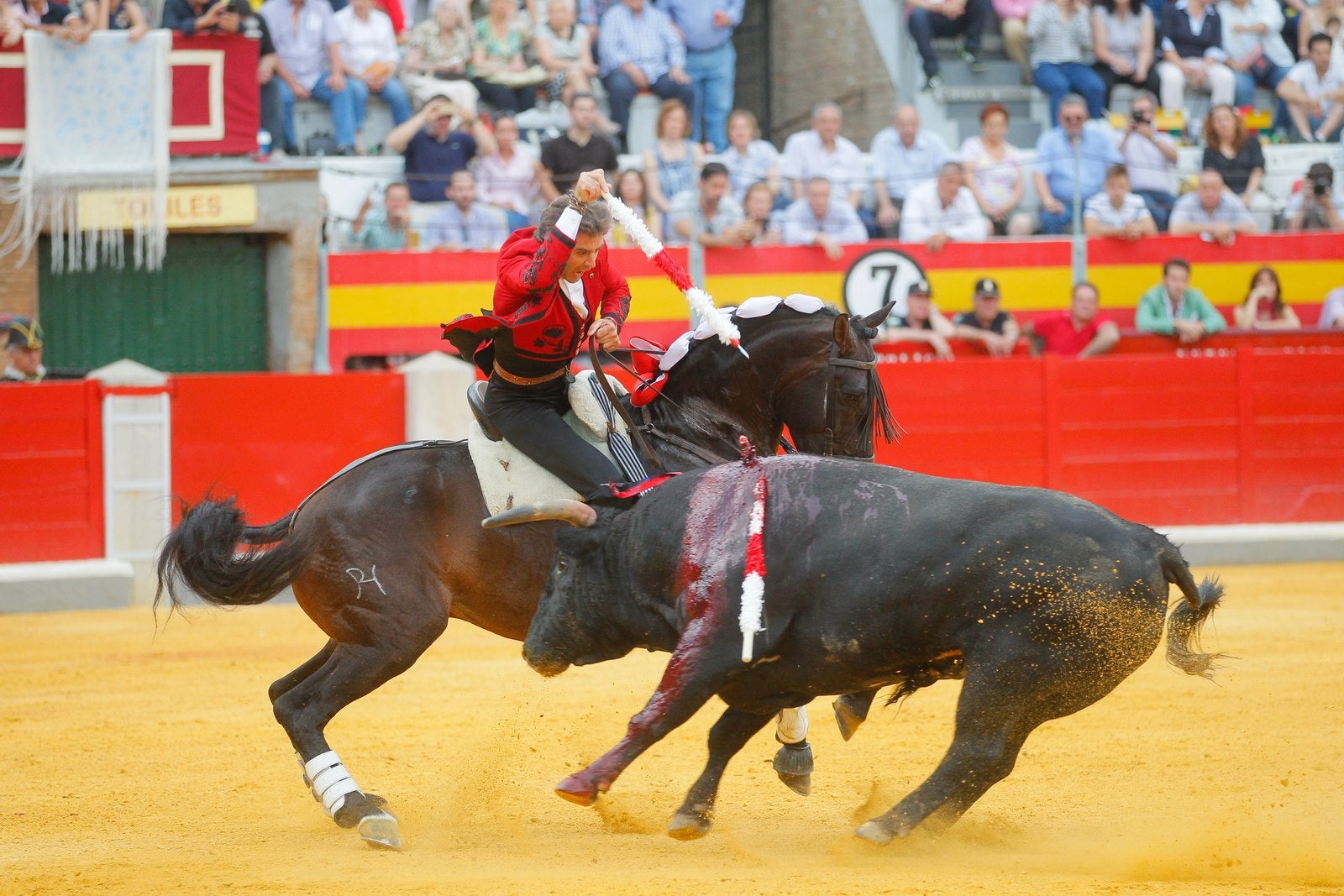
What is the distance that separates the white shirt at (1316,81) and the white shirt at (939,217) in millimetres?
4062

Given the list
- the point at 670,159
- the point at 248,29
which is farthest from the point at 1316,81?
the point at 248,29

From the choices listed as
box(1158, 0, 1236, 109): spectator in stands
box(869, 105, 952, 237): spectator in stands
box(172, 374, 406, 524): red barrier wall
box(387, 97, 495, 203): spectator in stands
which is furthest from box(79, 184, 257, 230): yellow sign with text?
box(1158, 0, 1236, 109): spectator in stands

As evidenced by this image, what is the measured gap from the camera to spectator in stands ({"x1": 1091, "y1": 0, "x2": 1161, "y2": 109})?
14.1 m

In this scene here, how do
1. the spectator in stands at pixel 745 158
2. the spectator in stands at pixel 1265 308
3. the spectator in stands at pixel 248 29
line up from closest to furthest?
the spectator in stands at pixel 248 29 → the spectator in stands at pixel 745 158 → the spectator in stands at pixel 1265 308

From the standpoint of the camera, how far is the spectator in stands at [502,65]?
12.6 m

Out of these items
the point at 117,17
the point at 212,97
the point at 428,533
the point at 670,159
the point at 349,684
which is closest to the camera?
the point at 349,684

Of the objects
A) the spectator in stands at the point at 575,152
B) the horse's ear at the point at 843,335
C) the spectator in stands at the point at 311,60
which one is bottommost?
the horse's ear at the point at 843,335

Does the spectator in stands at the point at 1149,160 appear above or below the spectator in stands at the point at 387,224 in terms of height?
above

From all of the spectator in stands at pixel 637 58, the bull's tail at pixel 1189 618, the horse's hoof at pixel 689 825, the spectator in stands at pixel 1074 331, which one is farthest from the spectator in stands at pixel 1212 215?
the horse's hoof at pixel 689 825

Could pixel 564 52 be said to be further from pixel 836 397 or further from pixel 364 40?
pixel 836 397

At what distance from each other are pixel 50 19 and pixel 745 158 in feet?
16.8

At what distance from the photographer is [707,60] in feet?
45.3

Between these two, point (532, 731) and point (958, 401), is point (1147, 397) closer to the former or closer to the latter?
point (958, 401)

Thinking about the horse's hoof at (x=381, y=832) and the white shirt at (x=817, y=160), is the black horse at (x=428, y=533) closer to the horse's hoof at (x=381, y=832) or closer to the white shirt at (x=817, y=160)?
the horse's hoof at (x=381, y=832)
